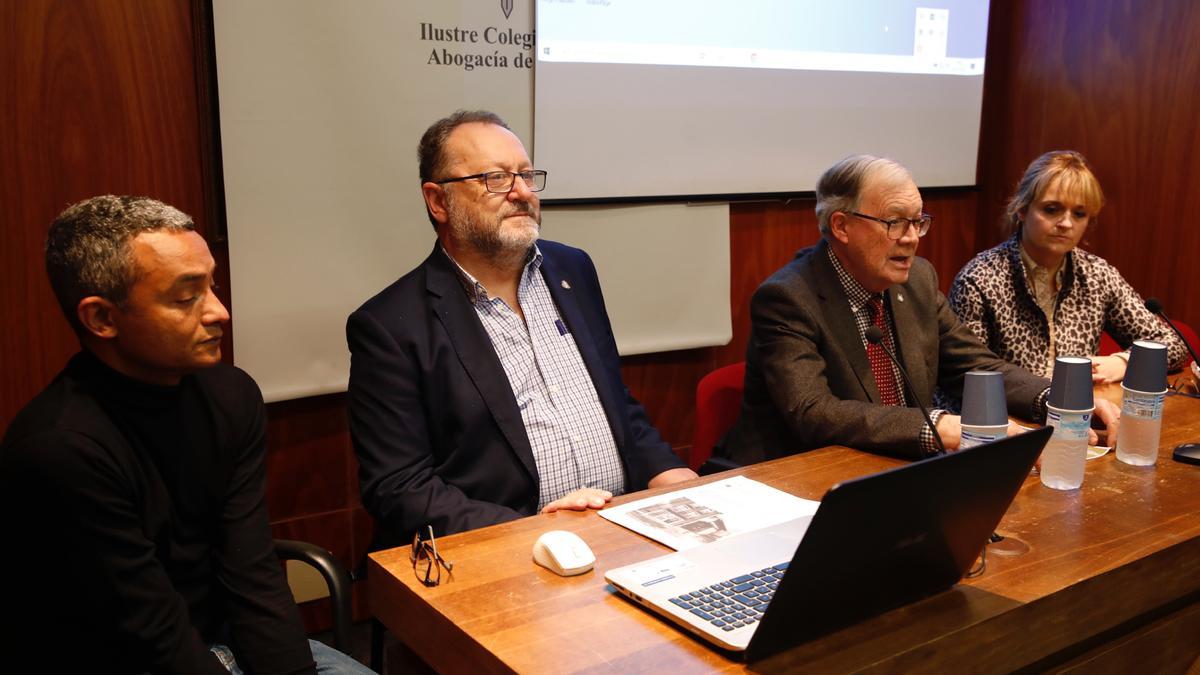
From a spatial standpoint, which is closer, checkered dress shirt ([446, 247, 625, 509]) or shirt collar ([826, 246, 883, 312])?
checkered dress shirt ([446, 247, 625, 509])

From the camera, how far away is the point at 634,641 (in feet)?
4.22

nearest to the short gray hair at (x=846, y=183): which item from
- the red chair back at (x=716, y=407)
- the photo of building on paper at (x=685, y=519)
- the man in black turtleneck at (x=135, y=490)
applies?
the red chair back at (x=716, y=407)

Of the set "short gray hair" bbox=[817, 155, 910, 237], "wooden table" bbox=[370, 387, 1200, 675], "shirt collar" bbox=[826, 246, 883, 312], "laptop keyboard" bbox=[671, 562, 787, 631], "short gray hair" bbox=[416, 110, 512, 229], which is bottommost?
"wooden table" bbox=[370, 387, 1200, 675]

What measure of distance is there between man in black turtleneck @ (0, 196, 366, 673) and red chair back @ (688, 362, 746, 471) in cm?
123

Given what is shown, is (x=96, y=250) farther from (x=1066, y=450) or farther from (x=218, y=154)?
(x=1066, y=450)

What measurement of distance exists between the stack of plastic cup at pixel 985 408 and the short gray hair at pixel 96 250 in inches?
55.3

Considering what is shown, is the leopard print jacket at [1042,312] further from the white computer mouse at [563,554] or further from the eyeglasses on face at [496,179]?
the white computer mouse at [563,554]

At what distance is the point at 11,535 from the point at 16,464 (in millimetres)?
111

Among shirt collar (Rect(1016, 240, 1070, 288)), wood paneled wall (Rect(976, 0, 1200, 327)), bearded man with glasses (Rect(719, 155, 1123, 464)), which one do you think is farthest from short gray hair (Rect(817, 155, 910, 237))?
wood paneled wall (Rect(976, 0, 1200, 327))

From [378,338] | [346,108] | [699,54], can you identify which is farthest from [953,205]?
[378,338]

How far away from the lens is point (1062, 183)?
10.3 feet

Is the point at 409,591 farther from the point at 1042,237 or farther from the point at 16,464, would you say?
the point at 1042,237

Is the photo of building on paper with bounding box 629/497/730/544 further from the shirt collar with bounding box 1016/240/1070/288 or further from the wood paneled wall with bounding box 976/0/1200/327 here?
the wood paneled wall with bounding box 976/0/1200/327

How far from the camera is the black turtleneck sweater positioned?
146 cm
